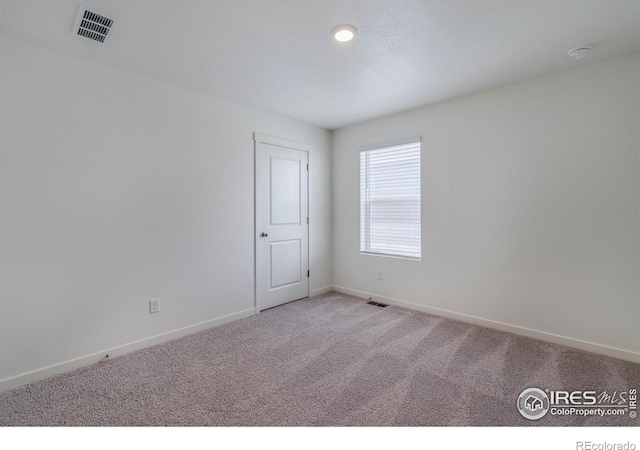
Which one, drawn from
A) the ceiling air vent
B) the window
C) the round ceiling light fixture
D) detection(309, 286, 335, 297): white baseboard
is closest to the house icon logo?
the window

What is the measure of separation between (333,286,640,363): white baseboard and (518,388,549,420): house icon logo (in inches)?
38.9

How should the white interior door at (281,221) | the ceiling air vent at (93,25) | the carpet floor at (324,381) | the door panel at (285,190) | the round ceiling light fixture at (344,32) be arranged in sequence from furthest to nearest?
the door panel at (285,190)
the white interior door at (281,221)
the round ceiling light fixture at (344,32)
the ceiling air vent at (93,25)
the carpet floor at (324,381)

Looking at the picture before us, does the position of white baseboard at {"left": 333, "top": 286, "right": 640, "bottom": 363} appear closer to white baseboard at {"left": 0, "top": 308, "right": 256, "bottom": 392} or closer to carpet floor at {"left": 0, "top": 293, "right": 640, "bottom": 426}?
carpet floor at {"left": 0, "top": 293, "right": 640, "bottom": 426}

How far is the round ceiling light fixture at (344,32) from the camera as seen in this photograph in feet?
6.86

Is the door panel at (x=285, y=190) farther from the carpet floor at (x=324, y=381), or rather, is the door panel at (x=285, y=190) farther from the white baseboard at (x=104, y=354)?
the carpet floor at (x=324, y=381)

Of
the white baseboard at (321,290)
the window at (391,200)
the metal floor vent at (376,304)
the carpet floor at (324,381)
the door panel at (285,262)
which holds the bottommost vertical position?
the carpet floor at (324,381)

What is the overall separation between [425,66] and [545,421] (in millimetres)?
2707

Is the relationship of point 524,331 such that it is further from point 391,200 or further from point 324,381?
point 324,381

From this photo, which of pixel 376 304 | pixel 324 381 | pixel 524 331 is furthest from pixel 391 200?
pixel 324 381

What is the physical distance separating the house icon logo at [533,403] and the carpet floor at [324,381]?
0.15 feet

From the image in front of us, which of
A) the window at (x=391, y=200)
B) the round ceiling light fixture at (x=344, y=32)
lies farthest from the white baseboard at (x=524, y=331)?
the round ceiling light fixture at (x=344, y=32)

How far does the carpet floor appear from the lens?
183 cm

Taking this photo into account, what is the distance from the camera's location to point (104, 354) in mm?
2582

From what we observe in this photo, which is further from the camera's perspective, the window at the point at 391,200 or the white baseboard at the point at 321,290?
the white baseboard at the point at 321,290
